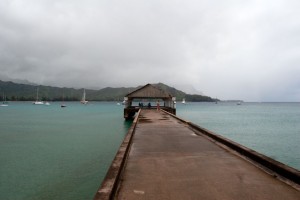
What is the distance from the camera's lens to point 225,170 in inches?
281

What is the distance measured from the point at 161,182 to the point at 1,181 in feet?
28.9

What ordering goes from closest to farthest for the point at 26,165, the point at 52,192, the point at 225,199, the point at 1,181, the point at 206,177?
the point at 225,199 < the point at 206,177 < the point at 52,192 < the point at 1,181 < the point at 26,165

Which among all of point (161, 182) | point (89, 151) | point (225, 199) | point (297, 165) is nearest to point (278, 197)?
point (225, 199)

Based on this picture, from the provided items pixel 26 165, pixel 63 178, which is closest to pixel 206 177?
pixel 63 178

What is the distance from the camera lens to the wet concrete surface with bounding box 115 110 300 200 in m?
5.33

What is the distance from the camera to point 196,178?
6398 mm

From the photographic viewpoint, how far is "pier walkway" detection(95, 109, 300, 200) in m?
5.33

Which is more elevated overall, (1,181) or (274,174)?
(274,174)

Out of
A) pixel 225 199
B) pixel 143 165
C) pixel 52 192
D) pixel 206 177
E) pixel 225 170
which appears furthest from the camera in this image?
pixel 52 192

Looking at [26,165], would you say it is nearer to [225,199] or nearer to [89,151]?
[89,151]

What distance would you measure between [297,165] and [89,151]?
13.2m

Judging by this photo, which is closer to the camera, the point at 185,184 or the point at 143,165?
the point at 185,184

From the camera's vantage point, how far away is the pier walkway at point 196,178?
533 cm

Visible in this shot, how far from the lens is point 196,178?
640 centimetres
